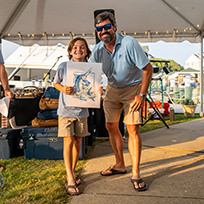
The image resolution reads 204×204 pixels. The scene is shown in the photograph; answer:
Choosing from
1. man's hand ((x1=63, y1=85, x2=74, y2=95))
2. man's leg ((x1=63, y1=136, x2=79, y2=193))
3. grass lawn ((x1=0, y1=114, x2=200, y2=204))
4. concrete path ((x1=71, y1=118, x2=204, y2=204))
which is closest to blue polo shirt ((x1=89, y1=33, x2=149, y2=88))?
man's hand ((x1=63, y1=85, x2=74, y2=95))

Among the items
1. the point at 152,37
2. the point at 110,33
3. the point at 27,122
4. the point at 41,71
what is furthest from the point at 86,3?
the point at 41,71

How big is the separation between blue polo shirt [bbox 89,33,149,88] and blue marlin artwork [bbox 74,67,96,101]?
265 mm

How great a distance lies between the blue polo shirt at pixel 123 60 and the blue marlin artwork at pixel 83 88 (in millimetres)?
265

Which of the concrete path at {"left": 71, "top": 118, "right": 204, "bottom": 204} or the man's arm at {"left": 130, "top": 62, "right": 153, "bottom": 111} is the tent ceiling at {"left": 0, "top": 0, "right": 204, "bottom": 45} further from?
the man's arm at {"left": 130, "top": 62, "right": 153, "bottom": 111}

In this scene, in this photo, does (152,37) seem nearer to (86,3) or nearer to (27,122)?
(86,3)

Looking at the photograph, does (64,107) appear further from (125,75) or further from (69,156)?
(125,75)

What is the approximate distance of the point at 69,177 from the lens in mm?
2139

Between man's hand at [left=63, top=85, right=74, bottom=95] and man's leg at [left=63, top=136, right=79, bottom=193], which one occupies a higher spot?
man's hand at [left=63, top=85, right=74, bottom=95]

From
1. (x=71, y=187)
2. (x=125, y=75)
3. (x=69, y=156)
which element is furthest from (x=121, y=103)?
(x=71, y=187)

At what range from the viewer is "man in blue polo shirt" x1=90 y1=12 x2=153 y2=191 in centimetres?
208

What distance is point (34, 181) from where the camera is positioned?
236 cm

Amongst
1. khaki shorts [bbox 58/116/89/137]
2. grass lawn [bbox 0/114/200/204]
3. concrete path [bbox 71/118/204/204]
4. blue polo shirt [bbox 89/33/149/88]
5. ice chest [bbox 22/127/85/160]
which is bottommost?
concrete path [bbox 71/118/204/204]

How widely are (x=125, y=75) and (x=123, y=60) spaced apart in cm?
16

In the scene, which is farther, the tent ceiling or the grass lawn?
the tent ceiling
